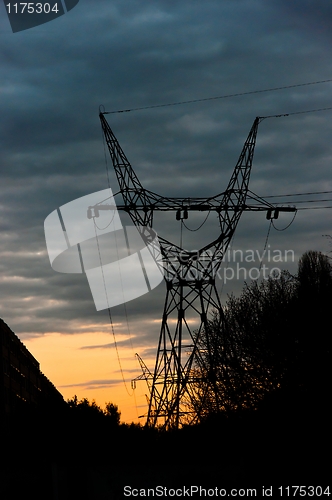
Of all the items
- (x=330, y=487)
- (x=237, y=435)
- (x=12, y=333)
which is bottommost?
(x=330, y=487)

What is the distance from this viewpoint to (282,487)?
1203 inches

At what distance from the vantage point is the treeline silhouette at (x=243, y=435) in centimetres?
3216

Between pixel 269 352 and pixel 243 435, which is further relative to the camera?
pixel 269 352

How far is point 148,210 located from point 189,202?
1.90 meters

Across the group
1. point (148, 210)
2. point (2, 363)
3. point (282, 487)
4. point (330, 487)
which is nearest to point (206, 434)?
point (282, 487)

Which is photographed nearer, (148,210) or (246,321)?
(148,210)

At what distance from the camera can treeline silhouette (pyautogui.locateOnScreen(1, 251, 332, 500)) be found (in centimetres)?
3216

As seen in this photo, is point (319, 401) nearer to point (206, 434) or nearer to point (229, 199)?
point (206, 434)

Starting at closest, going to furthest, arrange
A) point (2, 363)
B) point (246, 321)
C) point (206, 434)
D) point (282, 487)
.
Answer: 1. point (282, 487)
2. point (206, 434)
3. point (246, 321)
4. point (2, 363)

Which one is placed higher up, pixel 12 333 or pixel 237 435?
pixel 12 333

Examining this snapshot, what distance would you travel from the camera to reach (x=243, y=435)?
1330 inches

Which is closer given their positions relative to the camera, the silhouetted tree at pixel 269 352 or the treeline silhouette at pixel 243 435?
the treeline silhouette at pixel 243 435

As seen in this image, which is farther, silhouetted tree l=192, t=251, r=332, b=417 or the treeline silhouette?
silhouetted tree l=192, t=251, r=332, b=417

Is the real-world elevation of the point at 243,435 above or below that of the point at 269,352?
below
